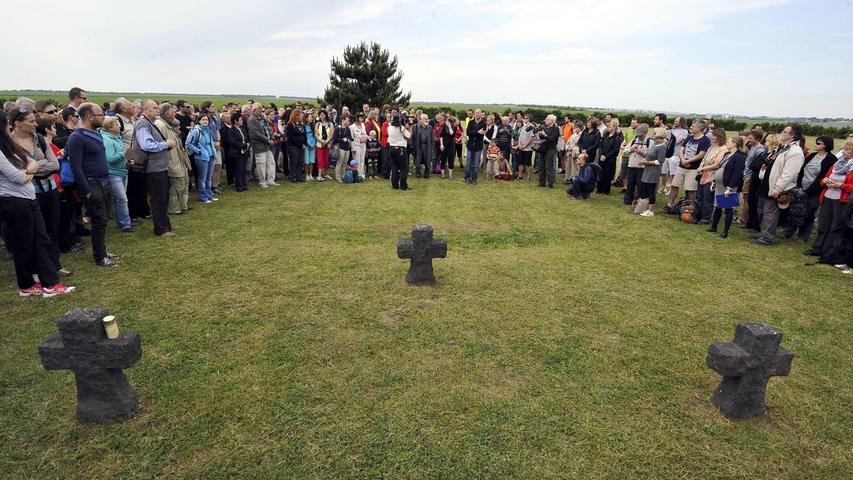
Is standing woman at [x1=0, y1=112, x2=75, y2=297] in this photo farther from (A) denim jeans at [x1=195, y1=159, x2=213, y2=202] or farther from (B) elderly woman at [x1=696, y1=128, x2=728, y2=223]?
(B) elderly woman at [x1=696, y1=128, x2=728, y2=223]

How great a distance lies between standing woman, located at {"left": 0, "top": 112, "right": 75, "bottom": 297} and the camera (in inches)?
186

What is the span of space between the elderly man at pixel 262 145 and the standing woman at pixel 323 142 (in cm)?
138

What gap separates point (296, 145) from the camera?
12.9 metres

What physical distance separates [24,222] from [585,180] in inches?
418

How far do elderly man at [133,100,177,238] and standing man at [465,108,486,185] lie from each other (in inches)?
315

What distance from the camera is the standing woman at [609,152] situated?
468 inches

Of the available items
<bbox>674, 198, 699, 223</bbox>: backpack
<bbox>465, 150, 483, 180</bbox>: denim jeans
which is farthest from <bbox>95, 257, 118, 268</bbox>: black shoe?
<bbox>674, 198, 699, 223</bbox>: backpack

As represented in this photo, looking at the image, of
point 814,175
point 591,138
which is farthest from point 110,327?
point 591,138

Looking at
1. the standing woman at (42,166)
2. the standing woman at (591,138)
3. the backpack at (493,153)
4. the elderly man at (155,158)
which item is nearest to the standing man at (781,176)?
the standing woman at (591,138)

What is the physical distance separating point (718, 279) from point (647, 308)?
181cm

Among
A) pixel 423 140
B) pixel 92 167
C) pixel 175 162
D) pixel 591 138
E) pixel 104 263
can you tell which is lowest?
pixel 104 263

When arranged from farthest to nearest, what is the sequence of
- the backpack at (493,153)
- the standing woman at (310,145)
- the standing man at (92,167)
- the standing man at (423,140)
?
1. the backpack at (493,153)
2. the standing man at (423,140)
3. the standing woman at (310,145)
4. the standing man at (92,167)

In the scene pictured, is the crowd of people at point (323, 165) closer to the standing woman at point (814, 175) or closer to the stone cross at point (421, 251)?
the standing woman at point (814, 175)

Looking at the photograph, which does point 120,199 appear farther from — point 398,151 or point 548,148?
point 548,148
